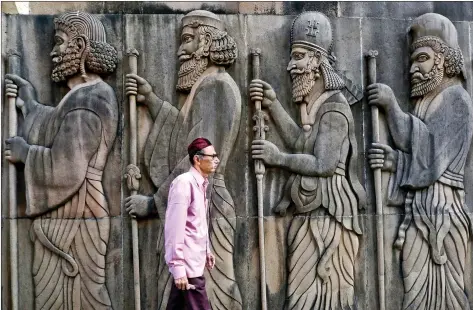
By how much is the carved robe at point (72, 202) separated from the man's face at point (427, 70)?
3947mm

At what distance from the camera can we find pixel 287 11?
9.88 m

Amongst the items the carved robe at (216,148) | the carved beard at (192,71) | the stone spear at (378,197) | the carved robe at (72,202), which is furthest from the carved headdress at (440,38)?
the carved robe at (72,202)

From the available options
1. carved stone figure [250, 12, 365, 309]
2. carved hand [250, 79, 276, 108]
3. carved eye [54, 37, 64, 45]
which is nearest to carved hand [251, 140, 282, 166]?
carved stone figure [250, 12, 365, 309]

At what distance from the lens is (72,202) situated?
30.8 ft

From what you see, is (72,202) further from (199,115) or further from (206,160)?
(206,160)

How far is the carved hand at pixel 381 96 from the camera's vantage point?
380 inches

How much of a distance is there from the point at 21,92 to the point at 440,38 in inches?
216

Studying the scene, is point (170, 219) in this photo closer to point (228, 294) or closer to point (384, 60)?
point (228, 294)

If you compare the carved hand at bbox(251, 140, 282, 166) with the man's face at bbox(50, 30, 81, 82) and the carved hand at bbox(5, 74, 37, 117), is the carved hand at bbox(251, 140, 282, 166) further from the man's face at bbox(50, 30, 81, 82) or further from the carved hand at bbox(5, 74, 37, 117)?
the carved hand at bbox(5, 74, 37, 117)

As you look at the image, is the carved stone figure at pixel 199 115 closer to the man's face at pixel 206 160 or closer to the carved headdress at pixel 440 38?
the man's face at pixel 206 160

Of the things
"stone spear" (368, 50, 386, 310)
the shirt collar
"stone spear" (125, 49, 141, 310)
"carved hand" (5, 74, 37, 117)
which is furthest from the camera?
"carved hand" (5, 74, 37, 117)

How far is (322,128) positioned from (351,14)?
5.35 ft

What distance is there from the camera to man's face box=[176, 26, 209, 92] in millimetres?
9508

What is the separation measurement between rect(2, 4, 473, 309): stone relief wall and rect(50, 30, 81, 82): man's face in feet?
0.52
